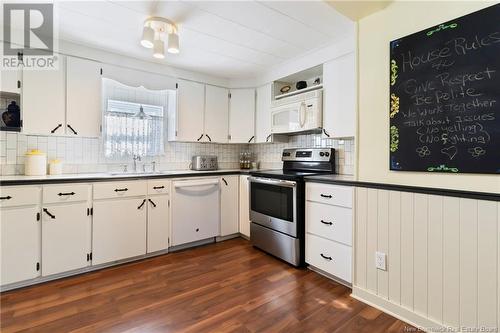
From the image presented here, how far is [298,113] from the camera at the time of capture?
121 inches

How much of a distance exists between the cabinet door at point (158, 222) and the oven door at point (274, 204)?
1.05 m

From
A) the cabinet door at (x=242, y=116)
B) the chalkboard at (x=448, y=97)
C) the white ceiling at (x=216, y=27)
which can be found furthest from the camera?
the cabinet door at (x=242, y=116)

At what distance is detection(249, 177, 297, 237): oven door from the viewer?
2650mm

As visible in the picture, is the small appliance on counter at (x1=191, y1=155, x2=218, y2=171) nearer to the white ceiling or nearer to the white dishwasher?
the white dishwasher

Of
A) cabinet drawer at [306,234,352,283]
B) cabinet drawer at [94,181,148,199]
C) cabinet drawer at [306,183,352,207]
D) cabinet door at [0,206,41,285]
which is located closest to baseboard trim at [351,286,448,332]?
cabinet drawer at [306,234,352,283]

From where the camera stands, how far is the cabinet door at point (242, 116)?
3.84 m

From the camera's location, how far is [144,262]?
2807 mm

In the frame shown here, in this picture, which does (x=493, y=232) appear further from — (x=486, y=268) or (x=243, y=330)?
(x=243, y=330)

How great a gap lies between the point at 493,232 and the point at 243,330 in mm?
1571

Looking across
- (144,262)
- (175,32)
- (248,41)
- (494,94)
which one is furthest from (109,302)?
(494,94)

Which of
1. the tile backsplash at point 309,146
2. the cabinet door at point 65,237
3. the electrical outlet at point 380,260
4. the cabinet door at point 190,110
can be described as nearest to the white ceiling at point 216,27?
the cabinet door at point 190,110

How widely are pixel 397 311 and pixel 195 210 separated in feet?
7.54

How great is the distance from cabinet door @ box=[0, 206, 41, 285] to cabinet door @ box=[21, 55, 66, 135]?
33.2 inches

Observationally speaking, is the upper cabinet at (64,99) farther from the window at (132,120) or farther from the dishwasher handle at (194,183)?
the dishwasher handle at (194,183)
